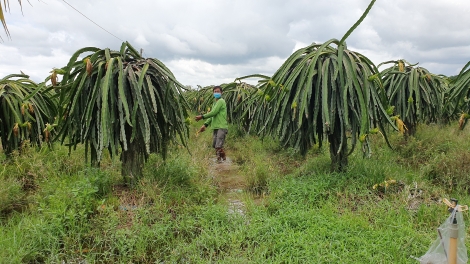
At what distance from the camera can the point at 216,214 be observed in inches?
140

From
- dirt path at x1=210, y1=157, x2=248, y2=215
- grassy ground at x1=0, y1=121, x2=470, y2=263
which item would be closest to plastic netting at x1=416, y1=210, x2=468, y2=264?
grassy ground at x1=0, y1=121, x2=470, y2=263

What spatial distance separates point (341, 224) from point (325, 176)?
1.19 metres

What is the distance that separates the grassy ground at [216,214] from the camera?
2977 millimetres

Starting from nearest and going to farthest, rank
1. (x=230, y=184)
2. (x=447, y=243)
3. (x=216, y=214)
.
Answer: (x=447, y=243) → (x=216, y=214) → (x=230, y=184)

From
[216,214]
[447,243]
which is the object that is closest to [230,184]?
[216,214]

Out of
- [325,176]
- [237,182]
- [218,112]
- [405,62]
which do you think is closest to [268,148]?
[218,112]

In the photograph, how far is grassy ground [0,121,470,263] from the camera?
2.98 meters

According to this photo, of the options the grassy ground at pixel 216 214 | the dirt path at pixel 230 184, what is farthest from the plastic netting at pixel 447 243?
the dirt path at pixel 230 184

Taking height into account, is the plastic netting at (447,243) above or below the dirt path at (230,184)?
above

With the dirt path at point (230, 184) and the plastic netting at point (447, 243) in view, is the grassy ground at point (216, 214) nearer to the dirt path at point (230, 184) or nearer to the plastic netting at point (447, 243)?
the dirt path at point (230, 184)

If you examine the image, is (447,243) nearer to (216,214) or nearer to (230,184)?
(216,214)

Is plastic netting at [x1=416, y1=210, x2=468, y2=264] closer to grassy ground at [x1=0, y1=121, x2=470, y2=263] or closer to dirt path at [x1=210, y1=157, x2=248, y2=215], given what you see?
grassy ground at [x1=0, y1=121, x2=470, y2=263]

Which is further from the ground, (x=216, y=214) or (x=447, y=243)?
(x=447, y=243)

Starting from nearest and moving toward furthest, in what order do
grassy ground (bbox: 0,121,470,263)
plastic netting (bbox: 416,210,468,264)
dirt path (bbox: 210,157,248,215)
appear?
1. plastic netting (bbox: 416,210,468,264)
2. grassy ground (bbox: 0,121,470,263)
3. dirt path (bbox: 210,157,248,215)
